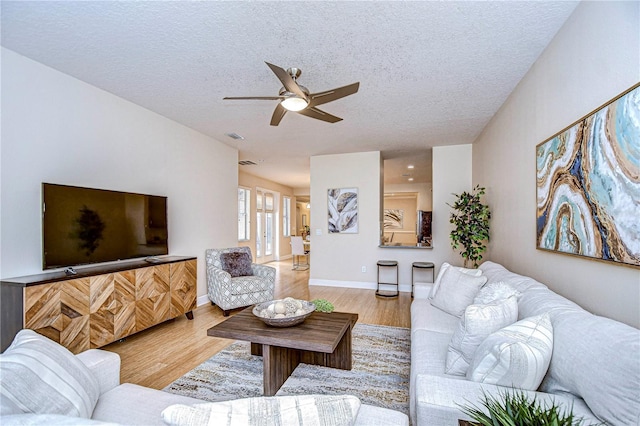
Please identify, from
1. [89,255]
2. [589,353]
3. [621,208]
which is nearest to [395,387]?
[589,353]

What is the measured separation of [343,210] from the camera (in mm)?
6031

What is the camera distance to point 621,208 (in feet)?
4.69

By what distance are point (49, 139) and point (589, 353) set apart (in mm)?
4056

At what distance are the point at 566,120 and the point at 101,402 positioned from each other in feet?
9.96

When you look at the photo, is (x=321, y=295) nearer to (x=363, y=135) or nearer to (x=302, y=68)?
(x=363, y=135)

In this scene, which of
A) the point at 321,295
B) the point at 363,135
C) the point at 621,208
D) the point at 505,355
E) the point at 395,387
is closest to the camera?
the point at 505,355

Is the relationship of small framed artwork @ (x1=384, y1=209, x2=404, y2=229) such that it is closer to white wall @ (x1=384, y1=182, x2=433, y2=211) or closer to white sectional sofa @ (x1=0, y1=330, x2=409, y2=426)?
white wall @ (x1=384, y1=182, x2=433, y2=211)

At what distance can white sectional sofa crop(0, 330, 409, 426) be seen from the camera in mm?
692

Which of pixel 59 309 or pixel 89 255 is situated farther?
pixel 89 255

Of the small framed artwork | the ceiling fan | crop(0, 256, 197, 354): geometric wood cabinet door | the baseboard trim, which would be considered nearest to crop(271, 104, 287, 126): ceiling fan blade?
the ceiling fan

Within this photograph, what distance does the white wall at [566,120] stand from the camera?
1.45 m

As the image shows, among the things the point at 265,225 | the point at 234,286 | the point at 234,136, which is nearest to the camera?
the point at 234,286

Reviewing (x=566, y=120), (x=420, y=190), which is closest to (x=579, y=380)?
(x=566, y=120)

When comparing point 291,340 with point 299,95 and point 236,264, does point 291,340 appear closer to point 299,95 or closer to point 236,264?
point 299,95
